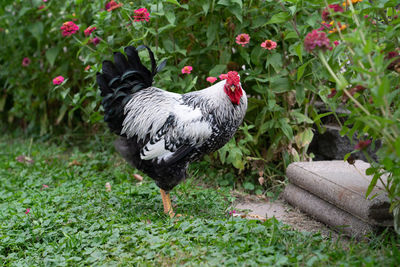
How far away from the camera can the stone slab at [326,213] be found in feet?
10.7

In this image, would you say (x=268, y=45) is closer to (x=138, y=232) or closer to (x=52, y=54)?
(x=138, y=232)

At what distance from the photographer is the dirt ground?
367 cm

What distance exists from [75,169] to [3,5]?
263 centimetres

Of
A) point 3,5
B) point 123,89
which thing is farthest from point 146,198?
point 3,5

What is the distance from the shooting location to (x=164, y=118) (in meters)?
3.57

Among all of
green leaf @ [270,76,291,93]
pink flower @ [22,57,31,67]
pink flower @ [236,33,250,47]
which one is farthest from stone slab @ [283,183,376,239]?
pink flower @ [22,57,31,67]

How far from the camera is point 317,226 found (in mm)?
3688

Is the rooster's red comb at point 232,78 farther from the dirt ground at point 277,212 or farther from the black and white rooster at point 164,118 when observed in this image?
the dirt ground at point 277,212

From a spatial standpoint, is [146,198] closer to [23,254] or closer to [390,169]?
[23,254]

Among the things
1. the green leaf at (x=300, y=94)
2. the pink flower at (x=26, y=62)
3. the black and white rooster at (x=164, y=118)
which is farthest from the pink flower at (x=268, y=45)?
the pink flower at (x=26, y=62)

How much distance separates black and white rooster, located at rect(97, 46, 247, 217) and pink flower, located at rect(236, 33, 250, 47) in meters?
0.62

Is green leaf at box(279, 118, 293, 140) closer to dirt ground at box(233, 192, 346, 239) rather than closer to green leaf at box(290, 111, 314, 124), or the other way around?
green leaf at box(290, 111, 314, 124)

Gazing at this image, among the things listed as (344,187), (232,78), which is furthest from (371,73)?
(344,187)

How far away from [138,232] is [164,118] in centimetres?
99
